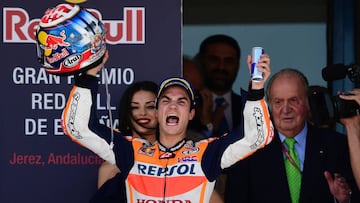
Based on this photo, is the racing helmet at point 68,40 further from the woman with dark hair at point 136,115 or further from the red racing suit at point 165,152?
the woman with dark hair at point 136,115

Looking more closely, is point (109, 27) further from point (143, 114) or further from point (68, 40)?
point (68, 40)

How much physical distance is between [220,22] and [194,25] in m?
0.22

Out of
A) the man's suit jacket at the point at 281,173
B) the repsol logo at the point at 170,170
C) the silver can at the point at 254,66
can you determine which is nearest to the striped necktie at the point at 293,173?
the man's suit jacket at the point at 281,173

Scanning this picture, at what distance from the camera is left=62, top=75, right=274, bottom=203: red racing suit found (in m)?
4.48

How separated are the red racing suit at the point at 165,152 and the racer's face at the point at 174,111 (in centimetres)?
9

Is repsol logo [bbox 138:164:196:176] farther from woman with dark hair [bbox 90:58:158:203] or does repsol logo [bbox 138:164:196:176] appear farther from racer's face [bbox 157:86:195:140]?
woman with dark hair [bbox 90:58:158:203]

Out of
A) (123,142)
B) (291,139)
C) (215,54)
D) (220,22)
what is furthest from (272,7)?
(123,142)

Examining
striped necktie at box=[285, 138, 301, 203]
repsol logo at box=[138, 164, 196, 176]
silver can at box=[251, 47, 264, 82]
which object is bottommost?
striped necktie at box=[285, 138, 301, 203]

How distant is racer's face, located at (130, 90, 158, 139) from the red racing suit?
616 millimetres

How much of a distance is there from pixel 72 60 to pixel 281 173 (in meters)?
1.42

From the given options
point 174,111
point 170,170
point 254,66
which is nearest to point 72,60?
point 174,111

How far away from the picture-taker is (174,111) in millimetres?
4664

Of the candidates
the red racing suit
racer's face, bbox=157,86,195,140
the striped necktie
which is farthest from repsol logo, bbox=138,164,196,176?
the striped necktie

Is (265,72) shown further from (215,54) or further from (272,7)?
(272,7)
